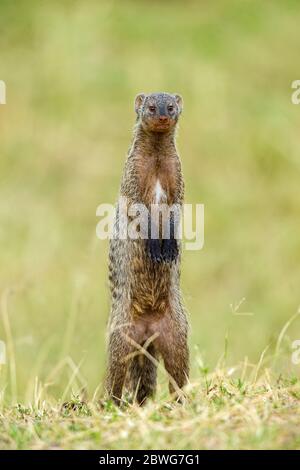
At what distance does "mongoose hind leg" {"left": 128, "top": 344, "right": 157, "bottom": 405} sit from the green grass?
1154 millimetres

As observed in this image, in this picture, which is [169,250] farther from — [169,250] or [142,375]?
[142,375]

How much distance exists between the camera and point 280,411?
14.8 ft

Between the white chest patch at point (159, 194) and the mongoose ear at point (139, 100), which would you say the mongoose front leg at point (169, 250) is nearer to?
the white chest patch at point (159, 194)

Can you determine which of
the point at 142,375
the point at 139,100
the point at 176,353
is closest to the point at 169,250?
the point at 176,353

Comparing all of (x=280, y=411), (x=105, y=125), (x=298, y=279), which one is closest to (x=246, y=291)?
(x=298, y=279)

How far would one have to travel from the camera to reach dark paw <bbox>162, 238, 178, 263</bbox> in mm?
5570

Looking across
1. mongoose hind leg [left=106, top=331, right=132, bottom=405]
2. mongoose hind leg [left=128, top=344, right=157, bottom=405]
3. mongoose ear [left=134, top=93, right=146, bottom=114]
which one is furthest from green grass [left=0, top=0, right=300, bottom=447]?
mongoose ear [left=134, top=93, right=146, bottom=114]

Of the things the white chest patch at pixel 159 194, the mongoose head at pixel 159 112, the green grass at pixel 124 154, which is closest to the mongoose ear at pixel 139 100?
the mongoose head at pixel 159 112

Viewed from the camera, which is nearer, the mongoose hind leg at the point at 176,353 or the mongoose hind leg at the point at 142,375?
the mongoose hind leg at the point at 176,353

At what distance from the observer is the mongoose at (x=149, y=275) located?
5.58 metres

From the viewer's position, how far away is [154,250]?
18.3ft

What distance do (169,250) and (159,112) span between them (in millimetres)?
666

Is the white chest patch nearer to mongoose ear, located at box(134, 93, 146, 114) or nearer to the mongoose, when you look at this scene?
the mongoose

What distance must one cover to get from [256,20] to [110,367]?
1055 centimetres
